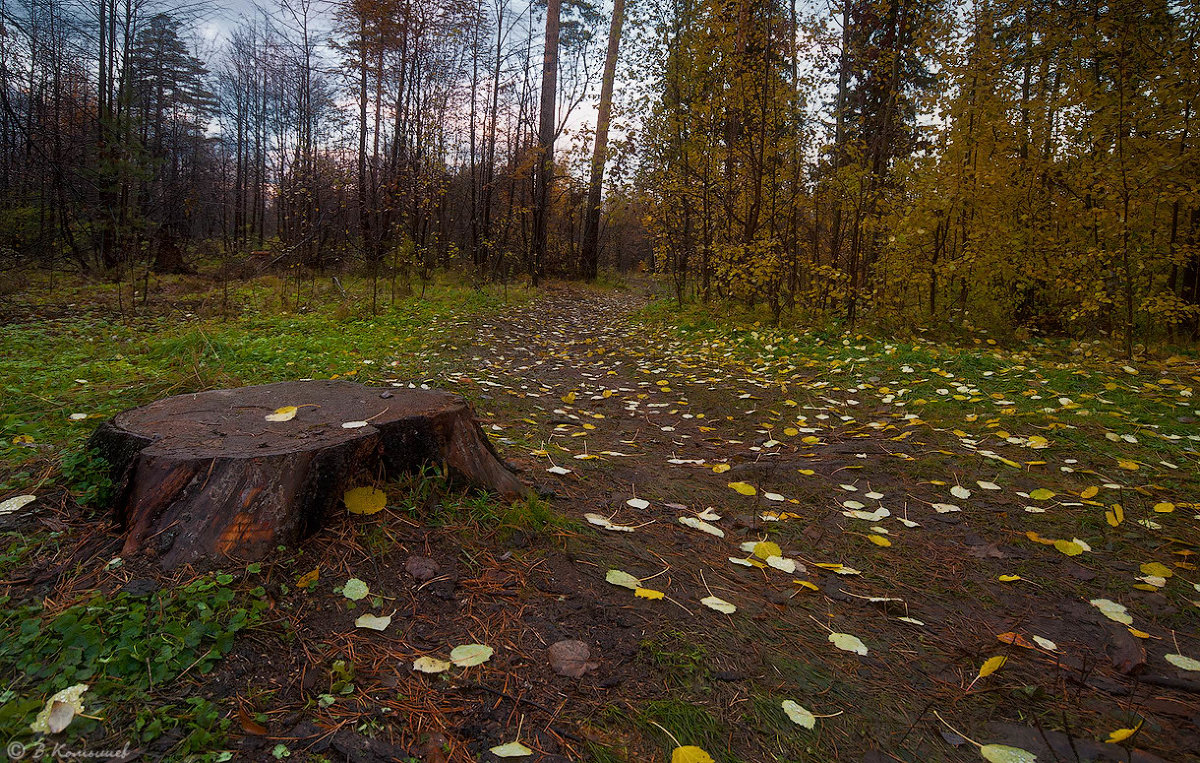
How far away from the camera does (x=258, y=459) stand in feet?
5.18

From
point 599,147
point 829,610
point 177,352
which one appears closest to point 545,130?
point 599,147

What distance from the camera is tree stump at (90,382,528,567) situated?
1.51 meters

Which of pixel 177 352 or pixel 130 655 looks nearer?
pixel 130 655

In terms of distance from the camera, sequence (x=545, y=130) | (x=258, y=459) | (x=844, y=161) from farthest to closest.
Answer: (x=545, y=130) → (x=844, y=161) → (x=258, y=459)

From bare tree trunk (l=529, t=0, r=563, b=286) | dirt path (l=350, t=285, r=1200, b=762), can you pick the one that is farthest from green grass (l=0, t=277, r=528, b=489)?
bare tree trunk (l=529, t=0, r=563, b=286)

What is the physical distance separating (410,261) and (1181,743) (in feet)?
32.5

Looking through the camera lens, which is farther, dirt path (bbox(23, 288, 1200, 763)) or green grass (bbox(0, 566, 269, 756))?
dirt path (bbox(23, 288, 1200, 763))

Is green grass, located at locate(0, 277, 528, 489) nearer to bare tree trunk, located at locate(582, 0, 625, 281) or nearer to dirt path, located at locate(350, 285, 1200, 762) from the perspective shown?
dirt path, located at locate(350, 285, 1200, 762)

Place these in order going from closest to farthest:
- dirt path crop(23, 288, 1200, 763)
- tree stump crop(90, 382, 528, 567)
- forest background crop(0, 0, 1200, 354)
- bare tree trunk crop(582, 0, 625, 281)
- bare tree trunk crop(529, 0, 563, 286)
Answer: dirt path crop(23, 288, 1200, 763) → tree stump crop(90, 382, 528, 567) → forest background crop(0, 0, 1200, 354) → bare tree trunk crop(529, 0, 563, 286) → bare tree trunk crop(582, 0, 625, 281)

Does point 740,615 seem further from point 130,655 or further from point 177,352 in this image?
point 177,352

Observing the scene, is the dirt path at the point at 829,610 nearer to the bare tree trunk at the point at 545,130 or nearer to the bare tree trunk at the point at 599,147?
the bare tree trunk at the point at 545,130

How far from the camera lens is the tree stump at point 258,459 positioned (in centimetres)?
151

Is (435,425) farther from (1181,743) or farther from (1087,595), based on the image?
(1087,595)

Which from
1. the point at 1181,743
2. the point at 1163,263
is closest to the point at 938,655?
the point at 1181,743
